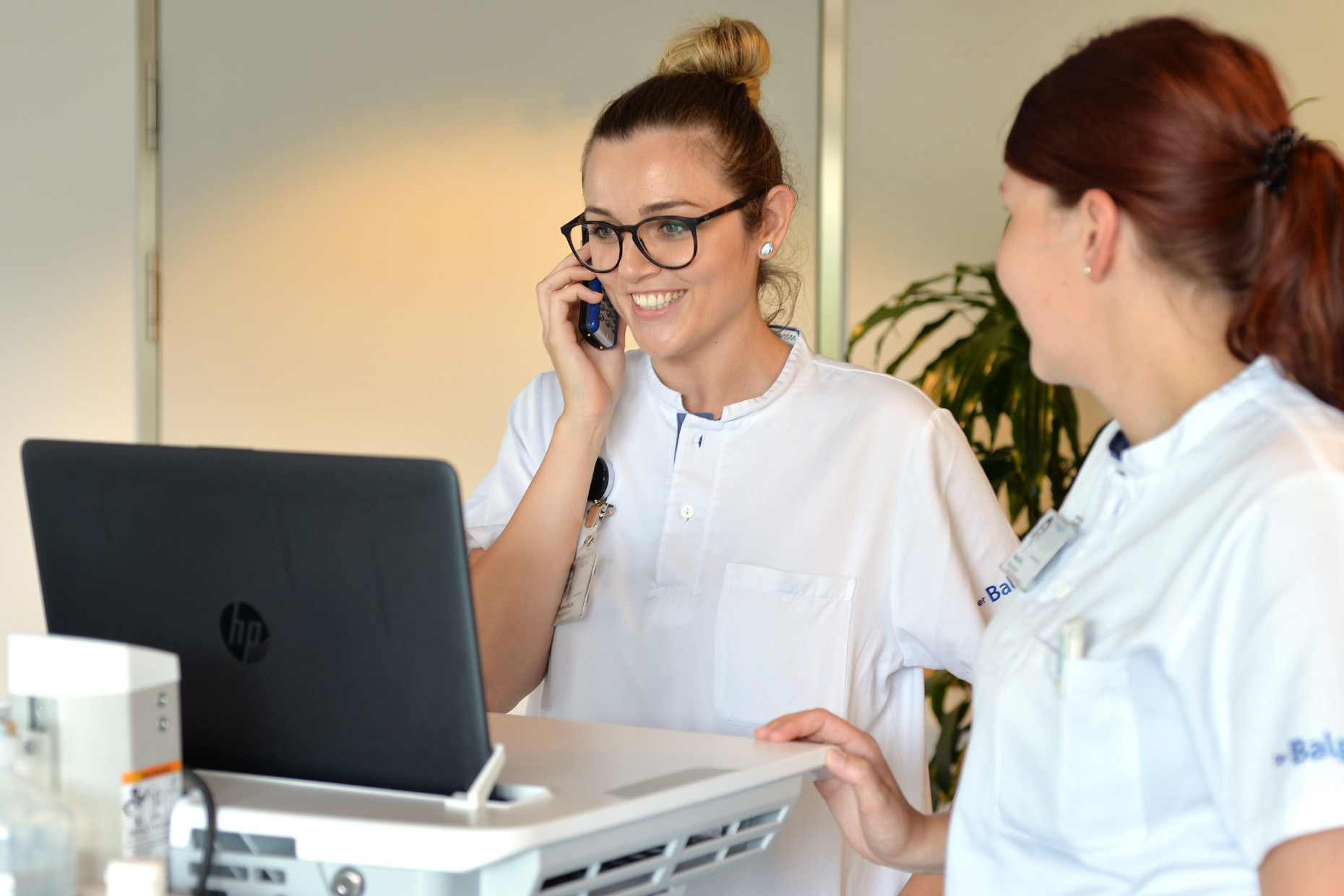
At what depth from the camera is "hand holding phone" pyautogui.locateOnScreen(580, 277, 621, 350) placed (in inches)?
72.3

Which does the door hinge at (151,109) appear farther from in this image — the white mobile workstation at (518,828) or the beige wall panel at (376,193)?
A: the white mobile workstation at (518,828)

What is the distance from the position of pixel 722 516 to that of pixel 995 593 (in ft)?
1.26

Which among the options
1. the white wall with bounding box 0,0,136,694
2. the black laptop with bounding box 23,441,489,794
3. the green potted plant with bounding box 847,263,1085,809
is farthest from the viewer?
the white wall with bounding box 0,0,136,694

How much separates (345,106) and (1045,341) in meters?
2.44

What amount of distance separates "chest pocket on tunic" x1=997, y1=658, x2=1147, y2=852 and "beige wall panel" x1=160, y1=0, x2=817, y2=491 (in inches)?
87.3

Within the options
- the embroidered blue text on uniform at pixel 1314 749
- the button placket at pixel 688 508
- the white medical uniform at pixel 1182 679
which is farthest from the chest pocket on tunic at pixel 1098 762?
the button placket at pixel 688 508

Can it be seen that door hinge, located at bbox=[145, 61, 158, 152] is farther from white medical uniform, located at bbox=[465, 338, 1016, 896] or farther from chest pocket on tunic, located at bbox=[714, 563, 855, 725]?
chest pocket on tunic, located at bbox=[714, 563, 855, 725]

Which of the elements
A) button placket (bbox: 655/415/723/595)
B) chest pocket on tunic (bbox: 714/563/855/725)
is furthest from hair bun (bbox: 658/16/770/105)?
chest pocket on tunic (bbox: 714/563/855/725)

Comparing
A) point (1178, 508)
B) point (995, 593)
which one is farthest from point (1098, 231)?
point (995, 593)

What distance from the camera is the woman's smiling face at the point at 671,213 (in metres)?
1.70

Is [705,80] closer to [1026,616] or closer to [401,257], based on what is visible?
[1026,616]

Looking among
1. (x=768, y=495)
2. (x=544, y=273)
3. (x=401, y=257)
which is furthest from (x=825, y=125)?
(x=768, y=495)

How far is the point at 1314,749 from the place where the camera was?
0.80 meters

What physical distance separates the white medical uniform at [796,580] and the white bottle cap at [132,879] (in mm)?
913
